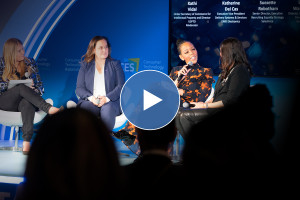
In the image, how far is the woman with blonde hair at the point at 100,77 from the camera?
14.4 ft

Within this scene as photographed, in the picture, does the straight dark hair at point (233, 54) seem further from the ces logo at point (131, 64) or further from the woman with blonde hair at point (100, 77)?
the ces logo at point (131, 64)

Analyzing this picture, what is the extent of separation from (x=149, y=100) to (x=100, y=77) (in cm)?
176

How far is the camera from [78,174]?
832 mm

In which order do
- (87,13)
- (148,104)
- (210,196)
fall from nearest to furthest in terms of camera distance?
(210,196), (148,104), (87,13)

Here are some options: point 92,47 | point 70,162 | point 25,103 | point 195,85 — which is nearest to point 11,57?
point 25,103

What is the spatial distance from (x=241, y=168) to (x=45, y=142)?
534mm

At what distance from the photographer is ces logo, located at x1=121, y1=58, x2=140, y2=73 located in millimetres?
5566

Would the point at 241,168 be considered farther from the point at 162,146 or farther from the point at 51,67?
the point at 51,67

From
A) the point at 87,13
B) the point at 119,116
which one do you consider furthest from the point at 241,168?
the point at 87,13

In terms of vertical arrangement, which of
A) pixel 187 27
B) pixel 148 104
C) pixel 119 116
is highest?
pixel 187 27

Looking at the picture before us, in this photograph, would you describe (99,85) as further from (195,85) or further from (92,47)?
(195,85)

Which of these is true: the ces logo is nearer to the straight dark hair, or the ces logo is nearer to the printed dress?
the printed dress

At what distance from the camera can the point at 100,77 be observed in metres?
4.56
